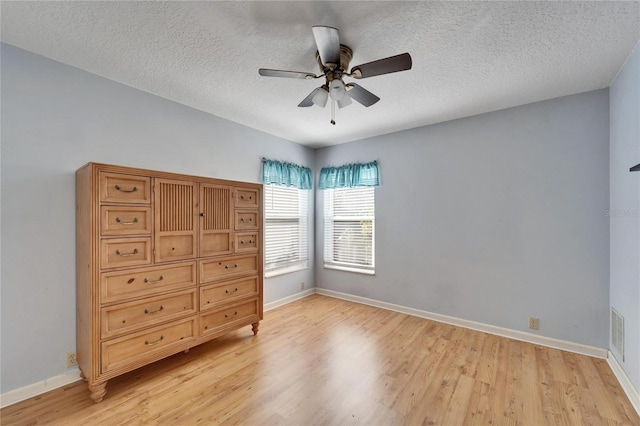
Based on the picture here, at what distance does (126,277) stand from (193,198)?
0.83 metres

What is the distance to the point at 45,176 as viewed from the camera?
7.00 feet

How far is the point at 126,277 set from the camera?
6.91 feet

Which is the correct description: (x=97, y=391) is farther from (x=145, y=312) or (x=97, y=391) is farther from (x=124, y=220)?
(x=124, y=220)

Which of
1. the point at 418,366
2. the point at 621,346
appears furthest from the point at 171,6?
the point at 621,346

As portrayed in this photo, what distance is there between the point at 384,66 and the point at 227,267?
230 cm

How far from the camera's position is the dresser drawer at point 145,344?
6.64ft

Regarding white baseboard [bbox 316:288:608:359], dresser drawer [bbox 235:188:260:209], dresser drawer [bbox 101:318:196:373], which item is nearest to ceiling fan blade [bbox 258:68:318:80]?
dresser drawer [bbox 235:188:260:209]

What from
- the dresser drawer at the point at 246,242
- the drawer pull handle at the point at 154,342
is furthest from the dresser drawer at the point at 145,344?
the dresser drawer at the point at 246,242

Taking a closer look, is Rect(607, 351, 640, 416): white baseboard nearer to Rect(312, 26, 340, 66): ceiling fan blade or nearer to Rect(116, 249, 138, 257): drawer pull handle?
Rect(312, 26, 340, 66): ceiling fan blade

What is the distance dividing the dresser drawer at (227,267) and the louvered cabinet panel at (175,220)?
0.19 meters

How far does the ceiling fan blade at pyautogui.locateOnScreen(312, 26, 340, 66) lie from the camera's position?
153 cm

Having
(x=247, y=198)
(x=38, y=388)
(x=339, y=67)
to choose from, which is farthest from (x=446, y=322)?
(x=38, y=388)

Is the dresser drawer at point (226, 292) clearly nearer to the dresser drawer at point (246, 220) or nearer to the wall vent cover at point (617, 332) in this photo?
the dresser drawer at point (246, 220)

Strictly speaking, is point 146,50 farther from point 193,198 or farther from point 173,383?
point 173,383
